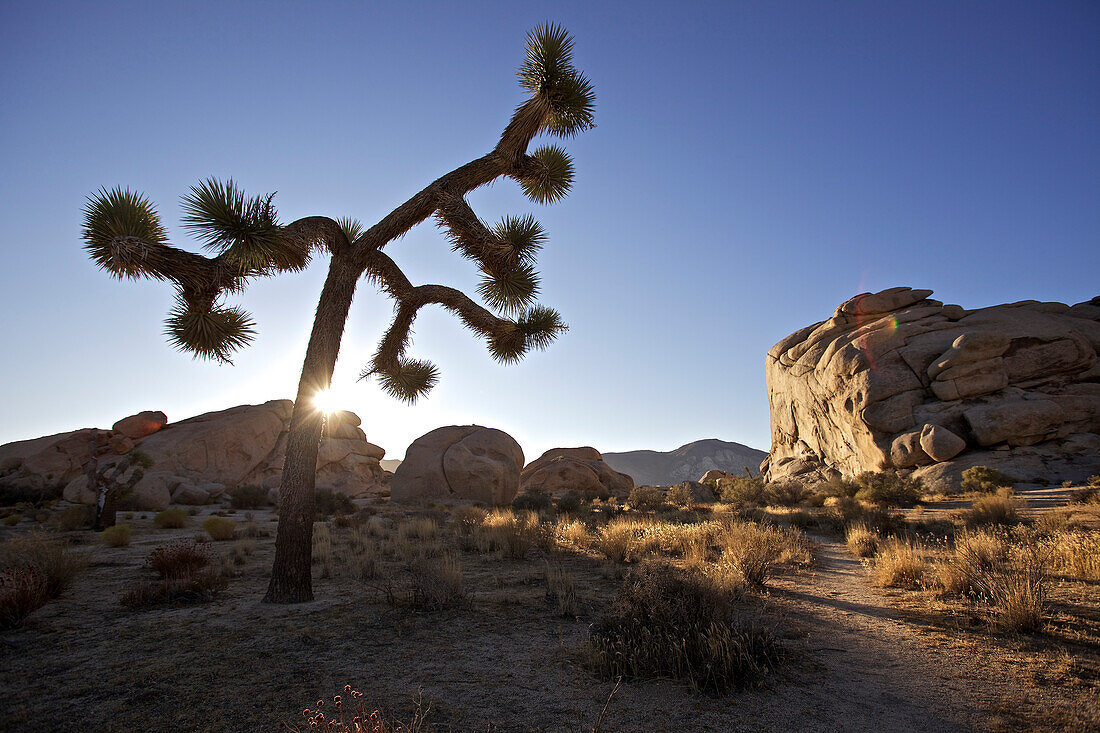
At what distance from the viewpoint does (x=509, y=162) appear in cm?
809

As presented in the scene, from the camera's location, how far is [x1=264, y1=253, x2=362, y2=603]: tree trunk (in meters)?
6.36

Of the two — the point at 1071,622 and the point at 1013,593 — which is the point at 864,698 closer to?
the point at 1013,593

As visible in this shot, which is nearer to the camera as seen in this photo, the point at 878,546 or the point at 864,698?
the point at 864,698

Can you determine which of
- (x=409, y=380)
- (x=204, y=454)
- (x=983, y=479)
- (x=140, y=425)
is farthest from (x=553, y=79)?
(x=140, y=425)

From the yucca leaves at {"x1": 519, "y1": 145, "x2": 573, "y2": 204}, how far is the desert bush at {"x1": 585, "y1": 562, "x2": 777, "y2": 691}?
6.62 metres

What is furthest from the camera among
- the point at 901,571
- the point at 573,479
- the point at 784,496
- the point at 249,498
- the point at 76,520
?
the point at 573,479

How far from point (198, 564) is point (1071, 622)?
1097 cm

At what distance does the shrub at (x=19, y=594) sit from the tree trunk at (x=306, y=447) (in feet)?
7.47

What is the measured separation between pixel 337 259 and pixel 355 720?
613 centimetres

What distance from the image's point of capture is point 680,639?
425 centimetres

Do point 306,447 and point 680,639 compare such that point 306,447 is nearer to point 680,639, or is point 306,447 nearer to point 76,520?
point 680,639

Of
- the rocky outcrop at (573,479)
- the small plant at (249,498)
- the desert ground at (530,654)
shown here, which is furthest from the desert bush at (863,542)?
the small plant at (249,498)

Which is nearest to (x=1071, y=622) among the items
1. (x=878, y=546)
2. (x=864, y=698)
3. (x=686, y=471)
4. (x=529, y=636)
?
(x=864, y=698)

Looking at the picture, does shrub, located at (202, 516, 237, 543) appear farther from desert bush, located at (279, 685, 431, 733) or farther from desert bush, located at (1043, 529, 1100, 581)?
desert bush, located at (1043, 529, 1100, 581)
